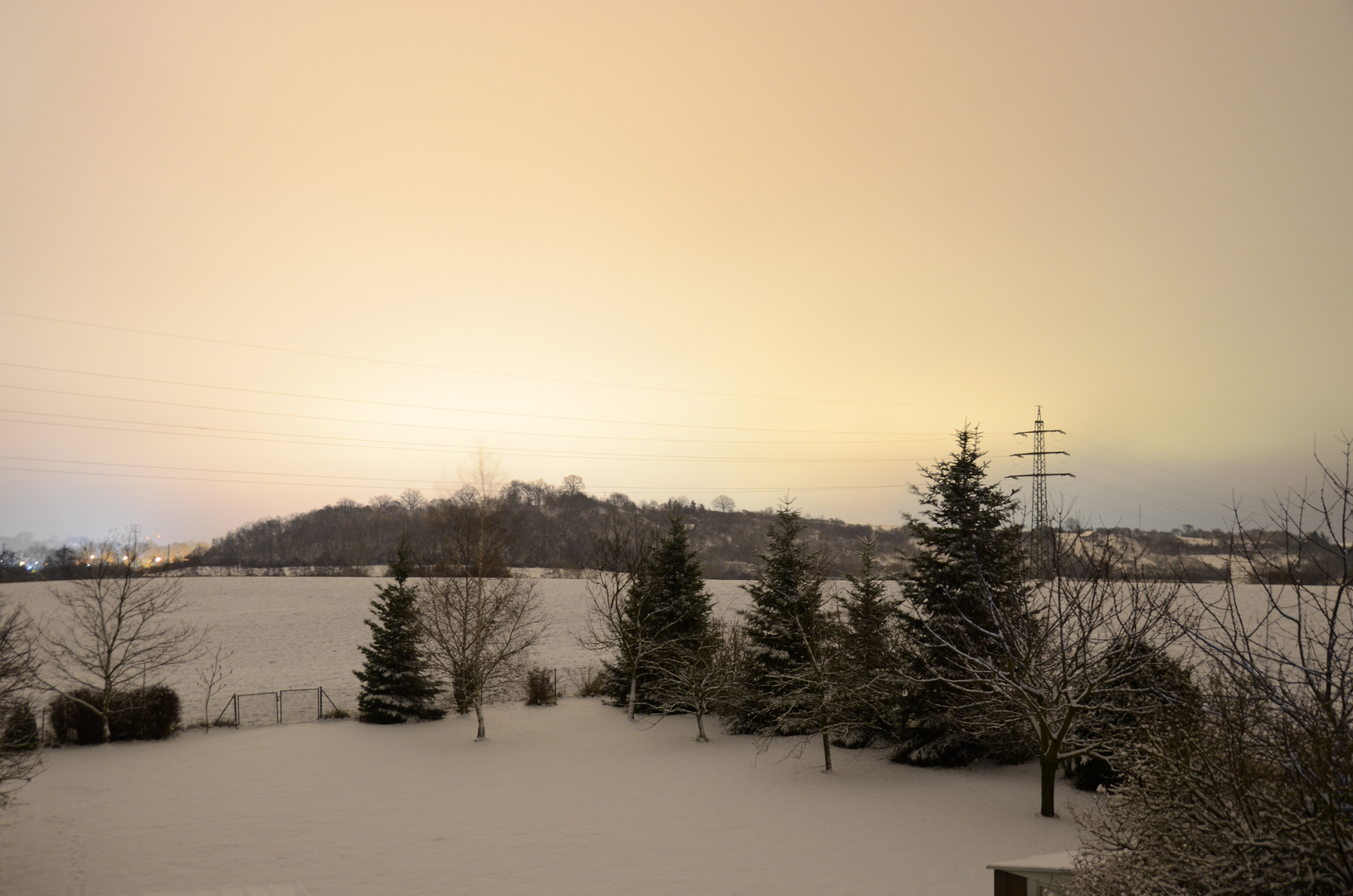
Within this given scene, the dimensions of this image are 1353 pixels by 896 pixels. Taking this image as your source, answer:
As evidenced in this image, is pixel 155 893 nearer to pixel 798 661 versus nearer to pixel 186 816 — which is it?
pixel 186 816

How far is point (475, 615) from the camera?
27469 millimetres

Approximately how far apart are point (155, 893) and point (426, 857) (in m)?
4.39

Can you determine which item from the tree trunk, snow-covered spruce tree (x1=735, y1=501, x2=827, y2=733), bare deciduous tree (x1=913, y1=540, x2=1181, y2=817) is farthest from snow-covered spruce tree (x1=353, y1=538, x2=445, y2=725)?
the tree trunk

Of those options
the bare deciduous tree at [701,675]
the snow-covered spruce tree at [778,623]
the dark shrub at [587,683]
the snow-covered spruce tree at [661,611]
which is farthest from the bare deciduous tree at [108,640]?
the snow-covered spruce tree at [778,623]

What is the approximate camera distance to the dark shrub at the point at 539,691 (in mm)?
30812

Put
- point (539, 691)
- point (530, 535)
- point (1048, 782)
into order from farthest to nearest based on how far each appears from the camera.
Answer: point (530, 535)
point (539, 691)
point (1048, 782)

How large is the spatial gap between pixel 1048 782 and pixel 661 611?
15670 millimetres

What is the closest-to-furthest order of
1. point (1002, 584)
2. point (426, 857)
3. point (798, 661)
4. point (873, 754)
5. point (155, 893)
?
point (155, 893)
point (426, 857)
point (1002, 584)
point (873, 754)
point (798, 661)

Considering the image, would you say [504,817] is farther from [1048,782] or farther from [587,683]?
[587,683]

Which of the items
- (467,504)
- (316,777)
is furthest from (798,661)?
(467,504)

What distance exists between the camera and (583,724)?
88.6ft

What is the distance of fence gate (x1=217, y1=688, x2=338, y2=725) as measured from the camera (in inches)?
1119

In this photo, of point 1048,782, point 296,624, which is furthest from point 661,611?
point 296,624

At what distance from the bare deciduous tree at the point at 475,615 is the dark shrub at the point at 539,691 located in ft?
2.28
